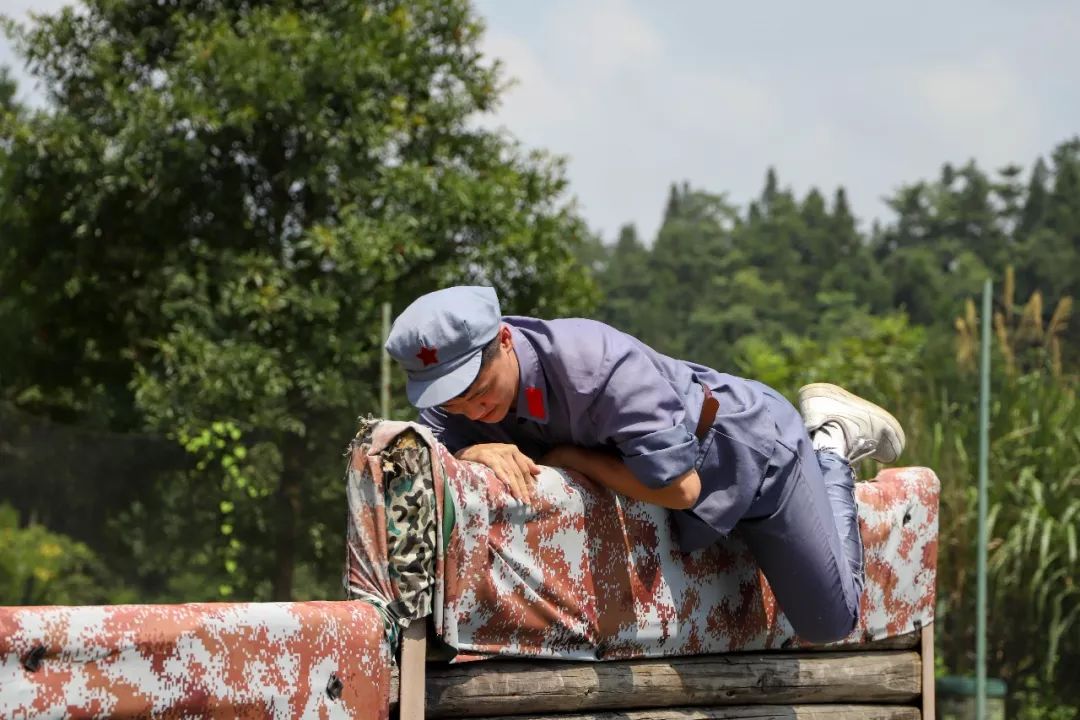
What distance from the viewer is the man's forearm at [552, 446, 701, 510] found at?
10.0 feet

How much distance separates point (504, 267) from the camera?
10.1 metres

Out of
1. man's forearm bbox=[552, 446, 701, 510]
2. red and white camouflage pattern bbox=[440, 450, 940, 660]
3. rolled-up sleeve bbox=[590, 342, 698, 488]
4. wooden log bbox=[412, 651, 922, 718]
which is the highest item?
rolled-up sleeve bbox=[590, 342, 698, 488]

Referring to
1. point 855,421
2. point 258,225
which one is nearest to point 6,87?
point 258,225

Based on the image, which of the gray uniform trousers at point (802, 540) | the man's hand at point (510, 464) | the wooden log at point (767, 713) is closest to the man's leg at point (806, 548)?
the gray uniform trousers at point (802, 540)

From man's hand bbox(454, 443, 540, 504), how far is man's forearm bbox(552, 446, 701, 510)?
0.13m

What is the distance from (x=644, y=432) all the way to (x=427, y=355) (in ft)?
1.46

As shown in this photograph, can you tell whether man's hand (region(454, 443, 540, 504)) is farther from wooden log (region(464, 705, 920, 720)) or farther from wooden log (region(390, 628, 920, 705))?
wooden log (region(390, 628, 920, 705))

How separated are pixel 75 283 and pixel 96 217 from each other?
1.84ft

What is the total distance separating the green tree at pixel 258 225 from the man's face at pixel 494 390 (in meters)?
5.61

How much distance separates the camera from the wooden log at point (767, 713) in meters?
3.27

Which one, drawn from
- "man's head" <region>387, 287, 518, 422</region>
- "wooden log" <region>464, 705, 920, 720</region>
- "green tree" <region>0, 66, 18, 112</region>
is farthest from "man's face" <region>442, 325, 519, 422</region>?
"green tree" <region>0, 66, 18, 112</region>

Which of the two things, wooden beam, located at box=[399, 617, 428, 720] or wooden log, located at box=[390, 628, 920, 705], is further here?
wooden log, located at box=[390, 628, 920, 705]

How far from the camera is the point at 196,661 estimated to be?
241 centimetres

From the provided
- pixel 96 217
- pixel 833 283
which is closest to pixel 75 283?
pixel 96 217
